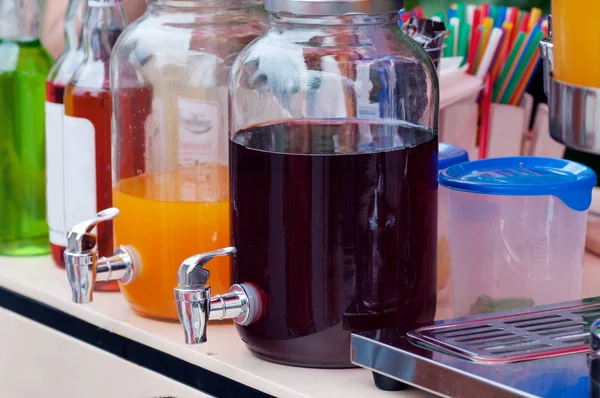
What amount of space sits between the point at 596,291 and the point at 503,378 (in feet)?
1.01

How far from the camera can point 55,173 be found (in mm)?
1053

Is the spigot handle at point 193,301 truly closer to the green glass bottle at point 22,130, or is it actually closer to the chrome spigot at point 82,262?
the chrome spigot at point 82,262

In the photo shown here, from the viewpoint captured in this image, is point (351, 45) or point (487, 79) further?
point (487, 79)

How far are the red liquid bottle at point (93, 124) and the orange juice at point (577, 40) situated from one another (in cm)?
46

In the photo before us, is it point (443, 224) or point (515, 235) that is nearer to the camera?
point (515, 235)

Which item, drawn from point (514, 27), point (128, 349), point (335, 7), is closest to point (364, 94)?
point (335, 7)

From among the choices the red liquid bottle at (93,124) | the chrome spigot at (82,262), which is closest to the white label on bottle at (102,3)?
the red liquid bottle at (93,124)

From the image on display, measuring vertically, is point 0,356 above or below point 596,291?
below

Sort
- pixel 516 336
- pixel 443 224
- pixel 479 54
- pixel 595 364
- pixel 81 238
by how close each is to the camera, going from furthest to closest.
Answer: pixel 479 54
pixel 443 224
pixel 81 238
pixel 516 336
pixel 595 364

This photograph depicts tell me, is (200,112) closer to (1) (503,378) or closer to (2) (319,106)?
(2) (319,106)

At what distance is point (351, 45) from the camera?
0.79 m

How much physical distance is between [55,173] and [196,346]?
Answer: 0.93 ft

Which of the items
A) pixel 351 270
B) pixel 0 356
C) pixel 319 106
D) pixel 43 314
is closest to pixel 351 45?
pixel 319 106

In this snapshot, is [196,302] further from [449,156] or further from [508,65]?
[508,65]
